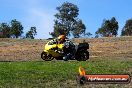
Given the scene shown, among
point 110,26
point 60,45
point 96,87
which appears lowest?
point 96,87

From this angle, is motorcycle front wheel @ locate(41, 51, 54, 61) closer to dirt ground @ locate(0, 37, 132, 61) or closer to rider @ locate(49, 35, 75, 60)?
rider @ locate(49, 35, 75, 60)

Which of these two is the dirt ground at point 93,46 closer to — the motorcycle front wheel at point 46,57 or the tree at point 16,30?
the motorcycle front wheel at point 46,57

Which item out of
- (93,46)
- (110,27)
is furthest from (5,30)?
(93,46)

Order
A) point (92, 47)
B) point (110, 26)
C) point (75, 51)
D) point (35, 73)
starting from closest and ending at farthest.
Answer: point (35, 73)
point (75, 51)
point (92, 47)
point (110, 26)

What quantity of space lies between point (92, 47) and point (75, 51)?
59.6 ft

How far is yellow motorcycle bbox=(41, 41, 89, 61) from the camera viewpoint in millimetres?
33062

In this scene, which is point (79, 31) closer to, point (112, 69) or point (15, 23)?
point (15, 23)

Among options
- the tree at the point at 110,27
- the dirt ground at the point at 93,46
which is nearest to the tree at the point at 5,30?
the tree at the point at 110,27

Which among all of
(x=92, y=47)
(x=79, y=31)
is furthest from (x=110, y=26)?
(x=92, y=47)

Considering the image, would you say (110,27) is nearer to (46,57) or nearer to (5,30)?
(5,30)

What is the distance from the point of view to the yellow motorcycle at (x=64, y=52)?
108 ft

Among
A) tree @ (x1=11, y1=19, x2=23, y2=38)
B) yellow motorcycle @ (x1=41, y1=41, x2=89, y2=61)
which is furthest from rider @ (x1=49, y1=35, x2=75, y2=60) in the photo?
tree @ (x1=11, y1=19, x2=23, y2=38)

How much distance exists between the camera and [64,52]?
109 ft

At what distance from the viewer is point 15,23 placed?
133m
